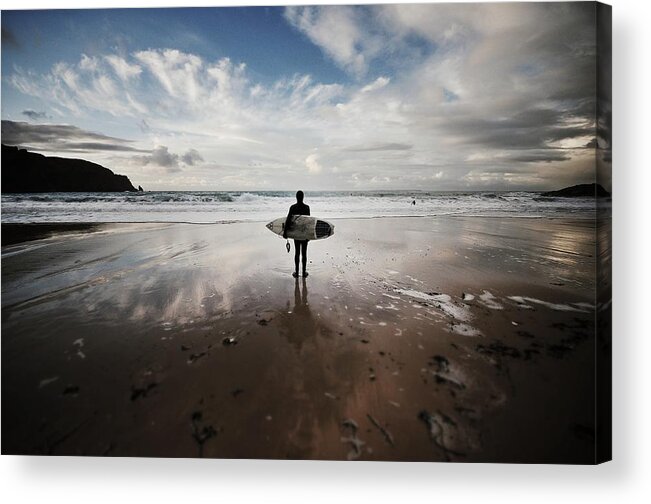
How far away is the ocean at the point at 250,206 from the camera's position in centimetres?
561

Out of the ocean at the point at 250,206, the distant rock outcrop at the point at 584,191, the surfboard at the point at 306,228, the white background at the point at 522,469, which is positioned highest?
the ocean at the point at 250,206

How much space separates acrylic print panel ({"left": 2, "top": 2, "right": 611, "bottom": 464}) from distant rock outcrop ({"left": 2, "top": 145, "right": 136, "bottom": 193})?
0.04 m

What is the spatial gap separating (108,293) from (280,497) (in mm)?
2692

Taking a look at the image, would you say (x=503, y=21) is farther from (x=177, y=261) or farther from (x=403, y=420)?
(x=177, y=261)

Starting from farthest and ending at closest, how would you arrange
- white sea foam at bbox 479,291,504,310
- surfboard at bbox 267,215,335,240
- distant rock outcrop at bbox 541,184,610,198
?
surfboard at bbox 267,215,335,240
white sea foam at bbox 479,291,504,310
distant rock outcrop at bbox 541,184,610,198

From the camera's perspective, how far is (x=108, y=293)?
339 cm

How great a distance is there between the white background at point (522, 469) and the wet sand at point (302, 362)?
204mm

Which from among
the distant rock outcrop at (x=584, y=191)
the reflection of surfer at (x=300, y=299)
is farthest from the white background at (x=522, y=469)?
the reflection of surfer at (x=300, y=299)

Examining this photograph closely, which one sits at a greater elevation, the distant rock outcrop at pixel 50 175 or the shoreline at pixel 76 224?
the distant rock outcrop at pixel 50 175

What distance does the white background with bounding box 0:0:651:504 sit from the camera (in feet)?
7.04

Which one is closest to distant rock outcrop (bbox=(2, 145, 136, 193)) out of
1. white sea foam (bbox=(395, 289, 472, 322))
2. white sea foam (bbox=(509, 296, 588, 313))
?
white sea foam (bbox=(395, 289, 472, 322))

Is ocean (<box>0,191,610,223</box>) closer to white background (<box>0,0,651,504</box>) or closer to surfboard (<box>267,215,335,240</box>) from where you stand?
surfboard (<box>267,215,335,240</box>)

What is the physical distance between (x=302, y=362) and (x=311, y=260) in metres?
2.33

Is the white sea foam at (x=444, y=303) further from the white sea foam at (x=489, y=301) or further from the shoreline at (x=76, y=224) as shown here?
the shoreline at (x=76, y=224)
